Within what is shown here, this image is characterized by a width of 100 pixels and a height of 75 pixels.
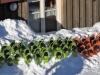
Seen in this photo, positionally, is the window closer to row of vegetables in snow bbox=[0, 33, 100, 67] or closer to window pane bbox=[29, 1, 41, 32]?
window pane bbox=[29, 1, 41, 32]

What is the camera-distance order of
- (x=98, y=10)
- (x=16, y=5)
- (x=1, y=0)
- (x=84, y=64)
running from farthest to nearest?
1. (x=98, y=10)
2. (x=16, y=5)
3. (x=1, y=0)
4. (x=84, y=64)

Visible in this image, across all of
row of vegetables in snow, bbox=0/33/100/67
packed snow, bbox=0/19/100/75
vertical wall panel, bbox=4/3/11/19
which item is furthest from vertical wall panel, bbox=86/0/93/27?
vertical wall panel, bbox=4/3/11/19

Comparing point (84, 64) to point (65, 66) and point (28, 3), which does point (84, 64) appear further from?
point (28, 3)

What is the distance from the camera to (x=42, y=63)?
30.2 ft

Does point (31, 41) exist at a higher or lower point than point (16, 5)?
lower

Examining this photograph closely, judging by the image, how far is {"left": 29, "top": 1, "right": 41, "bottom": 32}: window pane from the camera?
Answer: 12.4 m

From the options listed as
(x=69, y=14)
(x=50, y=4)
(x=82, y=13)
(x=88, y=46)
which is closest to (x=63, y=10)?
(x=69, y=14)

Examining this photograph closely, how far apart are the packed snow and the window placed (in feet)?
3.53

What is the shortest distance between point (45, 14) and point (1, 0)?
8.04 ft

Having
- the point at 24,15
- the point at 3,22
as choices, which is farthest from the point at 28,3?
the point at 3,22

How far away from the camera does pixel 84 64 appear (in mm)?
9703

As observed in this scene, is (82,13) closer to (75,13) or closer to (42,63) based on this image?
(75,13)

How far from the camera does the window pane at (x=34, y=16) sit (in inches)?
489

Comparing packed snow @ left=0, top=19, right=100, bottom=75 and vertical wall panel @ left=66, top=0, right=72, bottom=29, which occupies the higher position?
vertical wall panel @ left=66, top=0, right=72, bottom=29
